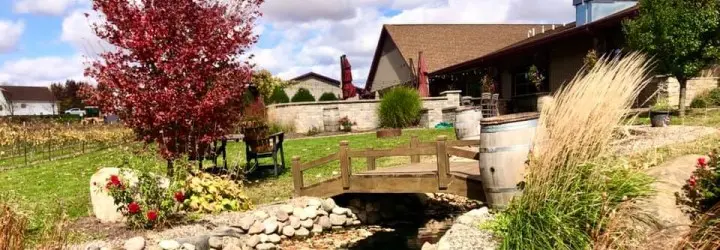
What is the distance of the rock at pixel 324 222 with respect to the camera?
7.46 m

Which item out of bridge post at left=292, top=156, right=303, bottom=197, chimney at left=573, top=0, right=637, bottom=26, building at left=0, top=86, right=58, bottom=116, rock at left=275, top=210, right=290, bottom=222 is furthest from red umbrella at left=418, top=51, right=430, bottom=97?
building at left=0, top=86, right=58, bottom=116

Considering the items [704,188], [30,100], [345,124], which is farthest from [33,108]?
[704,188]

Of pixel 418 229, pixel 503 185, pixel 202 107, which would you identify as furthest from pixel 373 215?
pixel 503 185

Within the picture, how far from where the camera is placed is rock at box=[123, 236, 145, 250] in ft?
17.4

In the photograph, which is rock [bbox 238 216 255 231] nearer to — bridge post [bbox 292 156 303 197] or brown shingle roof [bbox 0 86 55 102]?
bridge post [bbox 292 156 303 197]

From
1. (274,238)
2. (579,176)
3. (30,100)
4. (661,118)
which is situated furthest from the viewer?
(30,100)

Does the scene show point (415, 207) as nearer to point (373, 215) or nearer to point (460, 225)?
point (373, 215)

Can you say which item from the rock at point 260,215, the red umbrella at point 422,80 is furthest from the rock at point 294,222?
the red umbrella at point 422,80

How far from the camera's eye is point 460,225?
5.14 meters

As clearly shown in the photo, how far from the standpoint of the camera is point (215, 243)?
19.6 feet

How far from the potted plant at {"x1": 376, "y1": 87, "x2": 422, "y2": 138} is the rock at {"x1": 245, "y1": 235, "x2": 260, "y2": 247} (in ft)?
35.9

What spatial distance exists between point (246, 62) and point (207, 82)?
2.15 feet

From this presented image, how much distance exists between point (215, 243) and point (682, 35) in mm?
9086

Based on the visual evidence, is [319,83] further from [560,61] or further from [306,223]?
[306,223]
